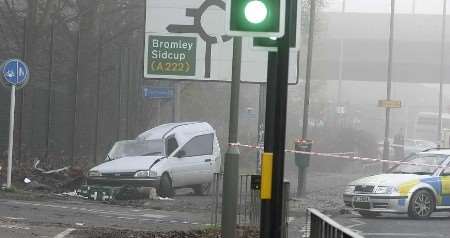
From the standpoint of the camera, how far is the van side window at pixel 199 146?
20908 mm

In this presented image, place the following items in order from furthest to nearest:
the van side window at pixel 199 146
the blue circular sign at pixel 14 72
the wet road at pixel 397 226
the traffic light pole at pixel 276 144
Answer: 1. the van side window at pixel 199 146
2. the blue circular sign at pixel 14 72
3. the wet road at pixel 397 226
4. the traffic light pole at pixel 276 144

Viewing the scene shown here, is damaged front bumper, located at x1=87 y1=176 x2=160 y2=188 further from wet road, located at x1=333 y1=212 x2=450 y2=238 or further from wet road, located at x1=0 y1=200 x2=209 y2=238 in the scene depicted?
wet road, located at x1=333 y1=212 x2=450 y2=238

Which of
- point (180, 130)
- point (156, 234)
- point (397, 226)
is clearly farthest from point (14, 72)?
point (397, 226)

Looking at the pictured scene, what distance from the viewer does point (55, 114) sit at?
83.1 feet

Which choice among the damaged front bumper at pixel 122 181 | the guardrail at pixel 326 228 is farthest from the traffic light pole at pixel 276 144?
the damaged front bumper at pixel 122 181

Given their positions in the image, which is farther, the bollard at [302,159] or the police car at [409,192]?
the bollard at [302,159]

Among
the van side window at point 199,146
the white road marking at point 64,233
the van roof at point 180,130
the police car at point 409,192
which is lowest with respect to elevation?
the white road marking at point 64,233

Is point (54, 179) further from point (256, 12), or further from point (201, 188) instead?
point (256, 12)

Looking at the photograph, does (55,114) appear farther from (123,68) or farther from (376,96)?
(376,96)

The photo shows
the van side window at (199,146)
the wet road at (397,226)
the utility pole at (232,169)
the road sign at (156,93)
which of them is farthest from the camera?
the road sign at (156,93)

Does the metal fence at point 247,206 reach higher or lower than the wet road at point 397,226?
higher

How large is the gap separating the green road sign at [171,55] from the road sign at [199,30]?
38mm

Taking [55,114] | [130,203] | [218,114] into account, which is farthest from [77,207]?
[218,114]

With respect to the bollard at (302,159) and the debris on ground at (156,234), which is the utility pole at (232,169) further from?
the bollard at (302,159)
